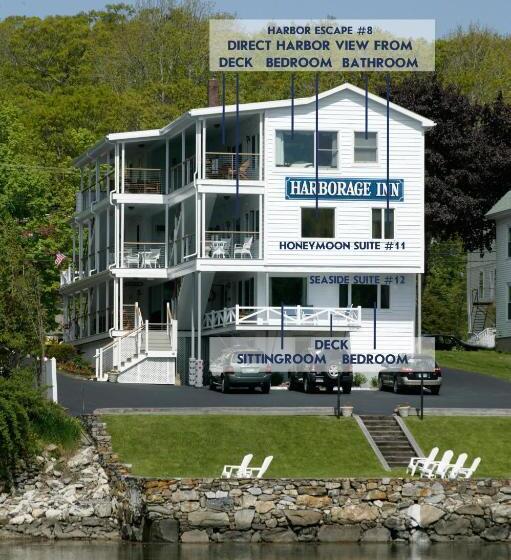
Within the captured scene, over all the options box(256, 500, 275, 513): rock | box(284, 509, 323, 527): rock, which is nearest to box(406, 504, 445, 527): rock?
box(284, 509, 323, 527): rock

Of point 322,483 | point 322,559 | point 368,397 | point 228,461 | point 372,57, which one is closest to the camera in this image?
point 322,559

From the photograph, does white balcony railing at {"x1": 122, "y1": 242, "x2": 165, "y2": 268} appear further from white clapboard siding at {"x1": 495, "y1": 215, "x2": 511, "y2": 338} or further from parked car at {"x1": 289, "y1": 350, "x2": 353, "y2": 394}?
white clapboard siding at {"x1": 495, "y1": 215, "x2": 511, "y2": 338}

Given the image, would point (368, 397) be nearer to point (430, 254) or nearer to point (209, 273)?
point (209, 273)

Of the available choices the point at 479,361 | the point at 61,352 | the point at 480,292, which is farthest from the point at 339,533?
the point at 480,292

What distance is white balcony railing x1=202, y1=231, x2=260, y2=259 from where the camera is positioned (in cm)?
6612

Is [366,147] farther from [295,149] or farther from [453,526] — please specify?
[453,526]

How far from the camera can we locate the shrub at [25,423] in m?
44.6

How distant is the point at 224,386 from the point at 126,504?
56.1 ft

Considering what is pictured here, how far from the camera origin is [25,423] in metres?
45.3

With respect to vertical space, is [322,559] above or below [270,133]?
below

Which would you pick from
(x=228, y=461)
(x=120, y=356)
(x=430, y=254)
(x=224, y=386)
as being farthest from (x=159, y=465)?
(x=430, y=254)

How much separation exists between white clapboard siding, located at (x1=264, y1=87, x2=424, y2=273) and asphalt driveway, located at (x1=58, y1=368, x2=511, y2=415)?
6.26m

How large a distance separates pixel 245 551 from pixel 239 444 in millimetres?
7180

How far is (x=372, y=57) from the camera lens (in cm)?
9256
